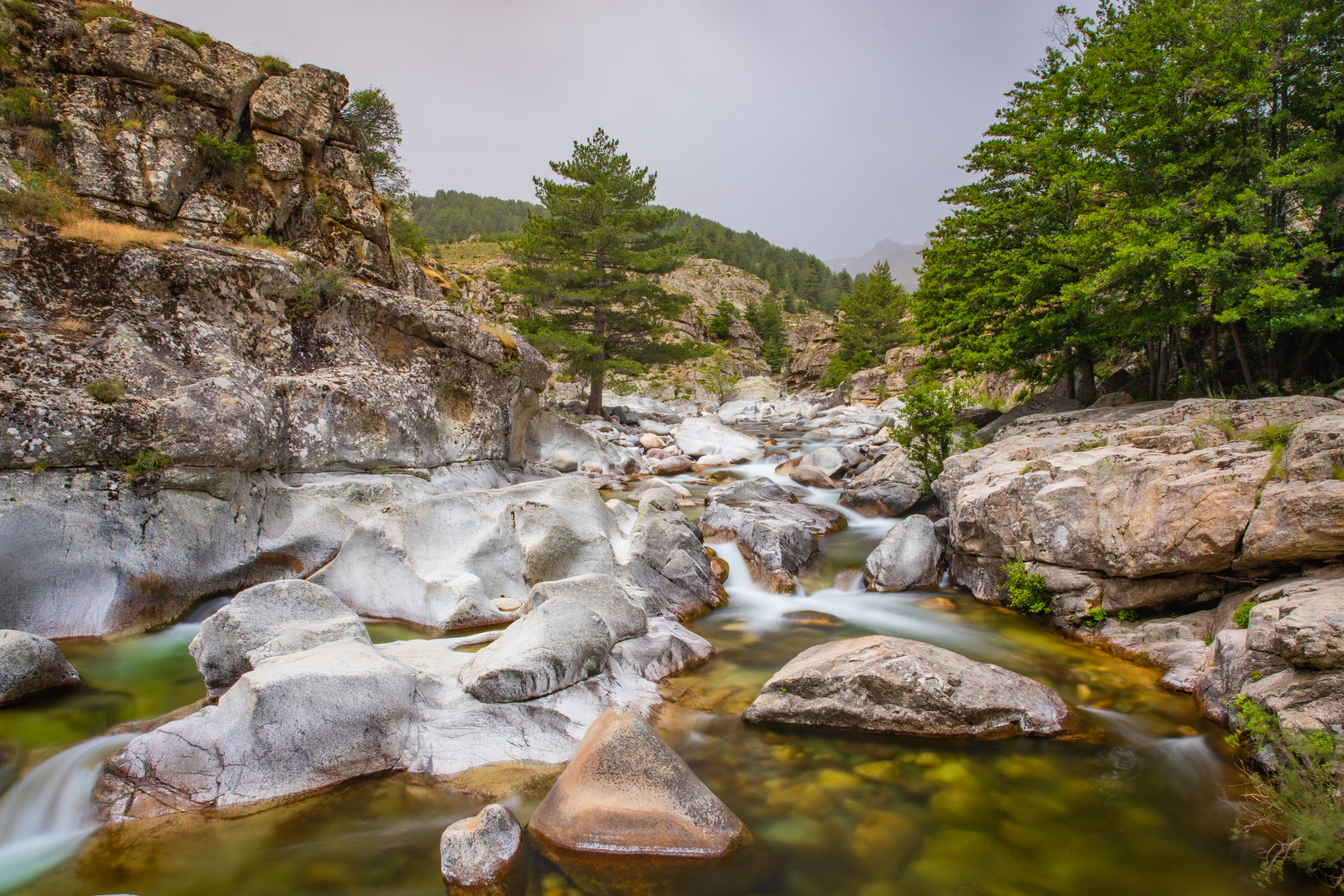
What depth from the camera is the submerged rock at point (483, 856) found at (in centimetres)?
369

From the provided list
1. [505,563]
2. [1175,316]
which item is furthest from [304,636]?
[1175,316]

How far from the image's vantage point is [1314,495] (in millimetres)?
5715

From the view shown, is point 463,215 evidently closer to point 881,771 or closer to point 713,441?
point 713,441

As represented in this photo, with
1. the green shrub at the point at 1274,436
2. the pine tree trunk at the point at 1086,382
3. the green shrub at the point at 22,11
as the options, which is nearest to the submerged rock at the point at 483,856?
the green shrub at the point at 1274,436

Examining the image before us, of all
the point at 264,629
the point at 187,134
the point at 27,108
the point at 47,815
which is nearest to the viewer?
the point at 47,815

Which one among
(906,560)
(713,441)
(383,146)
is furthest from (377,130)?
(906,560)

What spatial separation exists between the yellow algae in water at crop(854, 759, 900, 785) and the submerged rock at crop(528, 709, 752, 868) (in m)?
1.32

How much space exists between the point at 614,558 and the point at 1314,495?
25.5ft

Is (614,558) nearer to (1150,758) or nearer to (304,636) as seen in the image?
(304,636)

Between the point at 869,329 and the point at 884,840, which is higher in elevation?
the point at 869,329

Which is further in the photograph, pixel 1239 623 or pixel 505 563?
pixel 505 563

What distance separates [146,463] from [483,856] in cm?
688

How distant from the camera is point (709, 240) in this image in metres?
109

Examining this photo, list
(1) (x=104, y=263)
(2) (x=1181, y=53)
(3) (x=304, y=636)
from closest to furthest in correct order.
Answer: (3) (x=304, y=636) < (1) (x=104, y=263) < (2) (x=1181, y=53)
